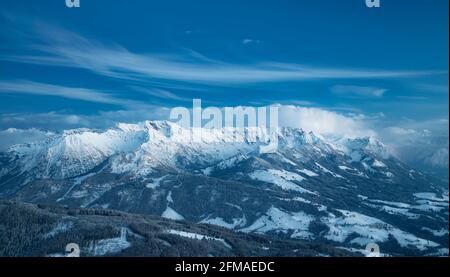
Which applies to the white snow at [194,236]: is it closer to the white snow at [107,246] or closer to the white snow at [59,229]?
the white snow at [107,246]

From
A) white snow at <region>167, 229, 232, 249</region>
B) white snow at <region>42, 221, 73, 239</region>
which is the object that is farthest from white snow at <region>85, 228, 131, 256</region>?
white snow at <region>167, 229, 232, 249</region>

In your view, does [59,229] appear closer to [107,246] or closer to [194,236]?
[107,246]

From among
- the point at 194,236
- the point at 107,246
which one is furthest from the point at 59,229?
the point at 194,236

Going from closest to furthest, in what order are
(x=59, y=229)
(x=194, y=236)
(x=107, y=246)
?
(x=107, y=246), (x=59, y=229), (x=194, y=236)

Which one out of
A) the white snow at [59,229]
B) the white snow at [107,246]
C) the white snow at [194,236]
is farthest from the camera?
the white snow at [194,236]

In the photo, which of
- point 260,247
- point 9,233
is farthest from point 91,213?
point 260,247

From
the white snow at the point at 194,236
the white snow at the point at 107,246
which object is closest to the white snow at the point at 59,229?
the white snow at the point at 107,246

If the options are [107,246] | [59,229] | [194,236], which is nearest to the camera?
[107,246]

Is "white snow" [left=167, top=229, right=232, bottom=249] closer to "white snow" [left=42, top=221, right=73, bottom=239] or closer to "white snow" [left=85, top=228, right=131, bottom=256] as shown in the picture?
"white snow" [left=85, top=228, right=131, bottom=256]

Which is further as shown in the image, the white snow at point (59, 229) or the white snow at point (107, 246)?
the white snow at point (59, 229)

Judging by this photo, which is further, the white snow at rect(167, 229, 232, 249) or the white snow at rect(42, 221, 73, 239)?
the white snow at rect(167, 229, 232, 249)

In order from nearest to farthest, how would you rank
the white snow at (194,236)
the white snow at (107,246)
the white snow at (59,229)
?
1. the white snow at (107,246)
2. the white snow at (59,229)
3. the white snow at (194,236)
